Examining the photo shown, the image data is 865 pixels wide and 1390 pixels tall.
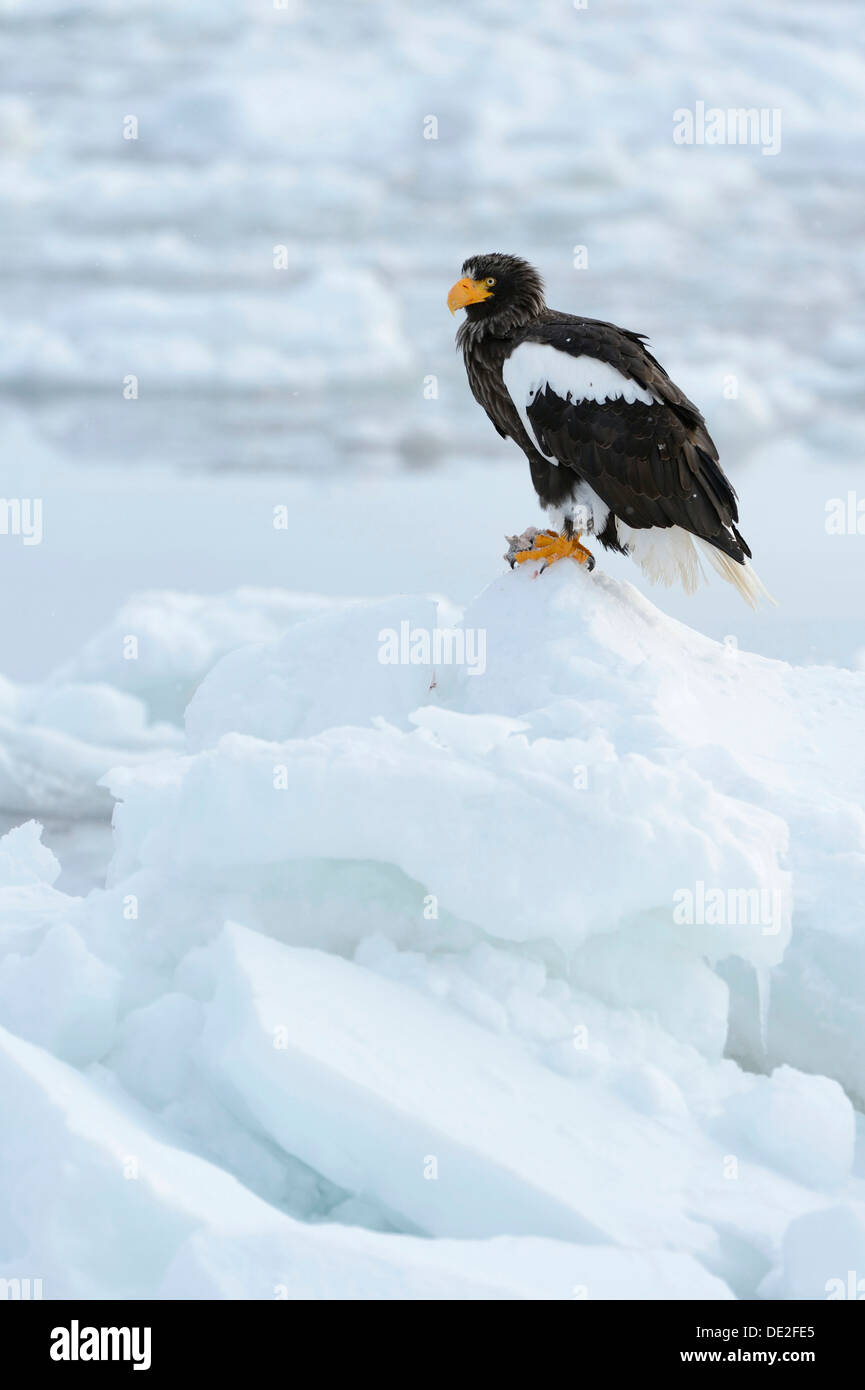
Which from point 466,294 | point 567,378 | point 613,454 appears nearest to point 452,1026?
point 613,454

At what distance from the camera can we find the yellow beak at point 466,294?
6.43 meters

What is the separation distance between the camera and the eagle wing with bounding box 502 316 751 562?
19.2 ft

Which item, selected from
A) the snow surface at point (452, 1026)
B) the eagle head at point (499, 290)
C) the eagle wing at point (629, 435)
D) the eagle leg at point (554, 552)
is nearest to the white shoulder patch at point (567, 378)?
the eagle wing at point (629, 435)

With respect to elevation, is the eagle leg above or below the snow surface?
above

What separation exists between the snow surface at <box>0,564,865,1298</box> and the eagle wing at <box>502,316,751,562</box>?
131 cm

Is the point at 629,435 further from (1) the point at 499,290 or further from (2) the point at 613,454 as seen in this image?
(1) the point at 499,290

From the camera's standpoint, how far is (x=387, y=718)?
5602 mm

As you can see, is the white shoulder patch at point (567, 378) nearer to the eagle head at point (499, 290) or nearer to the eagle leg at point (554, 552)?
the eagle head at point (499, 290)

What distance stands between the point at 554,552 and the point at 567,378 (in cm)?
88

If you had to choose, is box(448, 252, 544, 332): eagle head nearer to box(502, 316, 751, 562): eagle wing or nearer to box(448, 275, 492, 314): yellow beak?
box(448, 275, 492, 314): yellow beak

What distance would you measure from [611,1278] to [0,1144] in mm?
1728

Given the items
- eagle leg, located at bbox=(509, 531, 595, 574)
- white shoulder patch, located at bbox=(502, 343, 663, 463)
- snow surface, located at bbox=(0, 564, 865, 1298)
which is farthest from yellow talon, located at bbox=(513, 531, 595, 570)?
snow surface, located at bbox=(0, 564, 865, 1298)

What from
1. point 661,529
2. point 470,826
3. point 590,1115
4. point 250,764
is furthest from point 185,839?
point 661,529

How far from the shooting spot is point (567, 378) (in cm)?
591
